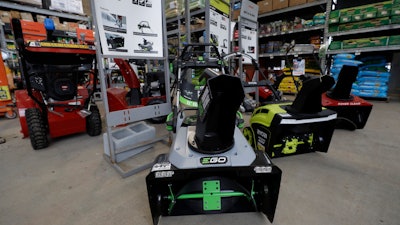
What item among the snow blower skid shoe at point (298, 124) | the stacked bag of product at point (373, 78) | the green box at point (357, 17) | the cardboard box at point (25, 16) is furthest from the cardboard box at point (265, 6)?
the cardboard box at point (25, 16)

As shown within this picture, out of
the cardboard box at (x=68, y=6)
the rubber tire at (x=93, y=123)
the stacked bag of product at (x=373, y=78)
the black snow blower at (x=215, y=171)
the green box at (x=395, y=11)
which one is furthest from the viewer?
the cardboard box at (x=68, y=6)

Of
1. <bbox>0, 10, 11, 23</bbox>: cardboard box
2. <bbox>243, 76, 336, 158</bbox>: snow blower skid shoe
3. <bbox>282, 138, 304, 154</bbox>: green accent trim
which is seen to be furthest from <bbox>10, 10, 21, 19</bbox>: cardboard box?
<bbox>282, 138, 304, 154</bbox>: green accent trim

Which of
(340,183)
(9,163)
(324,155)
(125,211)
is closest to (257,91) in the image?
(324,155)

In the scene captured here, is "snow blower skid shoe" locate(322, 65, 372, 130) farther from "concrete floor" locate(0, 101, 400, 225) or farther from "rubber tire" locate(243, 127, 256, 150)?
"rubber tire" locate(243, 127, 256, 150)

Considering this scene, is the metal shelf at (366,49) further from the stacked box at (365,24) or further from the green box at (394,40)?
the stacked box at (365,24)

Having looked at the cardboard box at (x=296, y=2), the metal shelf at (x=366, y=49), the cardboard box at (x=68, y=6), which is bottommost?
the metal shelf at (x=366, y=49)

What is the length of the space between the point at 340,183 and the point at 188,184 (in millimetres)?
1111

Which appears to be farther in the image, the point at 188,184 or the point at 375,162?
the point at 375,162

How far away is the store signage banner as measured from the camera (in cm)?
138

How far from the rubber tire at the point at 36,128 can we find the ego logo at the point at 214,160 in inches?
72.9

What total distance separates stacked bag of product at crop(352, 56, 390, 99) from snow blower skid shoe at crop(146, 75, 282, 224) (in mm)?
4039

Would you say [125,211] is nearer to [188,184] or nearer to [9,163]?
[188,184]

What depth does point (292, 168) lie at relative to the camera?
5.00 feet

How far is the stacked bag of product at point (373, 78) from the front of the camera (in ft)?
11.8
